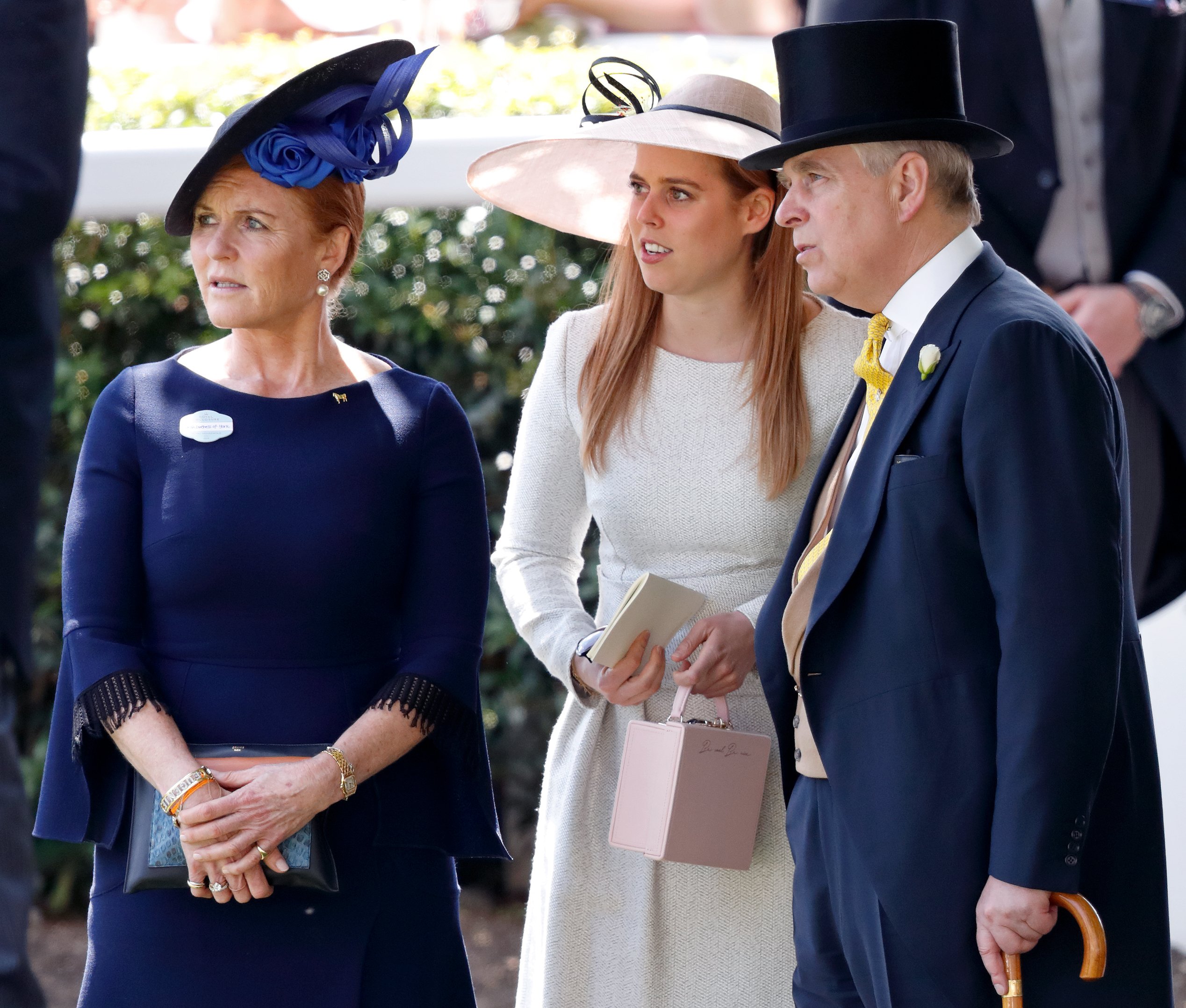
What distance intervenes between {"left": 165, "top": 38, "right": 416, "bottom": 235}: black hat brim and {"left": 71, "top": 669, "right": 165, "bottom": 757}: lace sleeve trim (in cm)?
77

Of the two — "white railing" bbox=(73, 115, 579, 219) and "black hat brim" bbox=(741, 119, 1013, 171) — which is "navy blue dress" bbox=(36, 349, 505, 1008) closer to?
"black hat brim" bbox=(741, 119, 1013, 171)

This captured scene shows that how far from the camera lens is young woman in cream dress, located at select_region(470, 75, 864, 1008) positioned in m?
2.69

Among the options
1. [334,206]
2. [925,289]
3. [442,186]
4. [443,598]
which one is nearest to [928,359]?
[925,289]

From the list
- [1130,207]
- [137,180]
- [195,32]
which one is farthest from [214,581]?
[195,32]

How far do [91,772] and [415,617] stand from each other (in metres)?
0.58

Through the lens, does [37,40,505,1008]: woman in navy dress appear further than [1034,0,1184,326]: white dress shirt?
No

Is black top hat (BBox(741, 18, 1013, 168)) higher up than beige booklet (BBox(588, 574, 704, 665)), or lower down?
higher up

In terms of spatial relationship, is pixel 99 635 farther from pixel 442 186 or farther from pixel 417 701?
pixel 442 186

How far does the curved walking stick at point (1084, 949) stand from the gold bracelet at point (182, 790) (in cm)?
121

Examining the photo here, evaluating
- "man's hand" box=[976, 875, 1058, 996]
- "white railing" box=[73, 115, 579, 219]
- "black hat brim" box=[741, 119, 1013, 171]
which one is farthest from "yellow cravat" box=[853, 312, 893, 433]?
"white railing" box=[73, 115, 579, 219]

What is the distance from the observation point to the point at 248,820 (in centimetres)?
230

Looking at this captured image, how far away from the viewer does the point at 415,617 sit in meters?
2.55

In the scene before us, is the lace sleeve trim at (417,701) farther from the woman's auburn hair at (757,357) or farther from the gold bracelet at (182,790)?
the woman's auburn hair at (757,357)

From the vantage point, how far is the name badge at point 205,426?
8.05 feet
